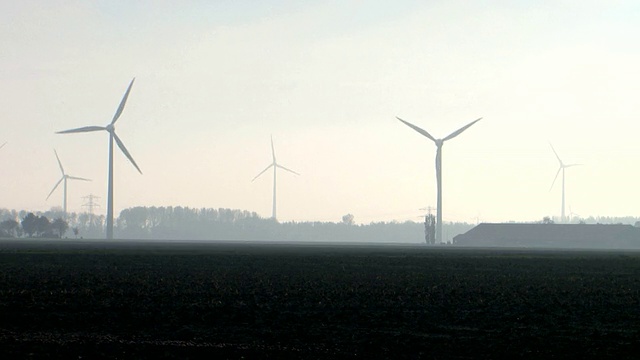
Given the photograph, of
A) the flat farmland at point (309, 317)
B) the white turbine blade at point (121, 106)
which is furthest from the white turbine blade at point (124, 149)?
the flat farmland at point (309, 317)

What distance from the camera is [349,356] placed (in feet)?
75.4

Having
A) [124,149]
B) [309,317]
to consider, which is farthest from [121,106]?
[309,317]

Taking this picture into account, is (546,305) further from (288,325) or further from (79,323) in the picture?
(79,323)

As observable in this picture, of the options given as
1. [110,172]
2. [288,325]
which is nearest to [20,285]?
[288,325]

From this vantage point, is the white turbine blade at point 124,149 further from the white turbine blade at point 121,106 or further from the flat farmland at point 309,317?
the flat farmland at point 309,317

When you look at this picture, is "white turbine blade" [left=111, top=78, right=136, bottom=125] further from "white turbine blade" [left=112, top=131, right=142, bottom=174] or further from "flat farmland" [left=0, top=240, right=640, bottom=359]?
"flat farmland" [left=0, top=240, right=640, bottom=359]

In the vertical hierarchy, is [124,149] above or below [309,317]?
above

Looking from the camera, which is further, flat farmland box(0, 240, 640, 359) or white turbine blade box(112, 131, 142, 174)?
white turbine blade box(112, 131, 142, 174)

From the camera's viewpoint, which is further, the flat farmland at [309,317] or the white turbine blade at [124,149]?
the white turbine blade at [124,149]

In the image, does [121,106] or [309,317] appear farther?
[121,106]

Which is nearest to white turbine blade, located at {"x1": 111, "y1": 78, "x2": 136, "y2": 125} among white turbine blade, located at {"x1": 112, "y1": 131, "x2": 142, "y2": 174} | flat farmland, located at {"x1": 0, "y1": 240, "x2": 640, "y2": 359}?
white turbine blade, located at {"x1": 112, "y1": 131, "x2": 142, "y2": 174}

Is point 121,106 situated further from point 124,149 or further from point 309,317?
point 309,317

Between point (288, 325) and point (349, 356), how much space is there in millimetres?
6059

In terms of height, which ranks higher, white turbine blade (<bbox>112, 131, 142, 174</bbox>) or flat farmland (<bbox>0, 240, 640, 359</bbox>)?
white turbine blade (<bbox>112, 131, 142, 174</bbox>)
